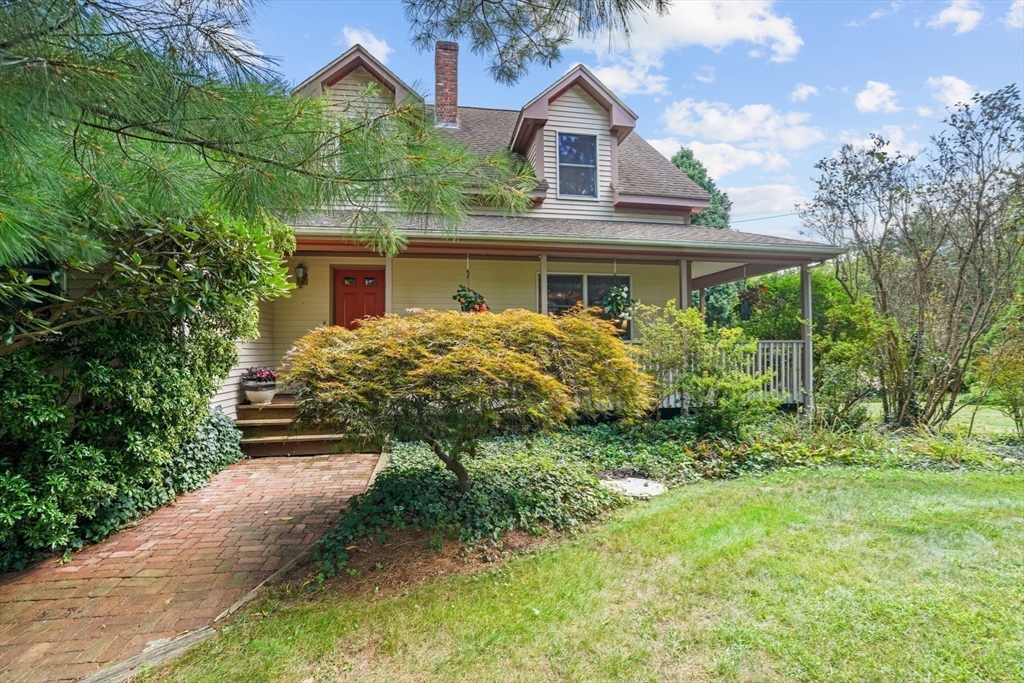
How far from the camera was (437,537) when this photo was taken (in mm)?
3395

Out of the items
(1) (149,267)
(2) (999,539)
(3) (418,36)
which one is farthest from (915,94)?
(1) (149,267)

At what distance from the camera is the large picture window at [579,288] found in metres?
9.35

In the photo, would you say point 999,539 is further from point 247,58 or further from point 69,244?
point 69,244

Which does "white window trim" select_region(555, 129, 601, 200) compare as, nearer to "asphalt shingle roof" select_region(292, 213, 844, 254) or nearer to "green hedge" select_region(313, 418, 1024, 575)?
"asphalt shingle roof" select_region(292, 213, 844, 254)

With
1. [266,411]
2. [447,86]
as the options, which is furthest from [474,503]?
[447,86]

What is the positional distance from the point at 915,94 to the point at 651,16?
9.19 meters

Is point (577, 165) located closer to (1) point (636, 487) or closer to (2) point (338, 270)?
(2) point (338, 270)

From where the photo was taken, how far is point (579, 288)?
9.47m

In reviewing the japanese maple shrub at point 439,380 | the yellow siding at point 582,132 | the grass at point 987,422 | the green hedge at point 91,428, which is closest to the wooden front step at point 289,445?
the green hedge at point 91,428

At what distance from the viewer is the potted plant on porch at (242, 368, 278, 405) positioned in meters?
6.77

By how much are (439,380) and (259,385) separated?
4.64 metres

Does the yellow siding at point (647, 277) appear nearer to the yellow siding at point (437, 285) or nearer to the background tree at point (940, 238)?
the yellow siding at point (437, 285)

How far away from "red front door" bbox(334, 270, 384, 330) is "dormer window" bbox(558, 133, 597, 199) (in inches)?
175

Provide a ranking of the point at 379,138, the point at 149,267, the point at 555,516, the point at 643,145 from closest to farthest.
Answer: the point at 379,138 < the point at 149,267 < the point at 555,516 < the point at 643,145
